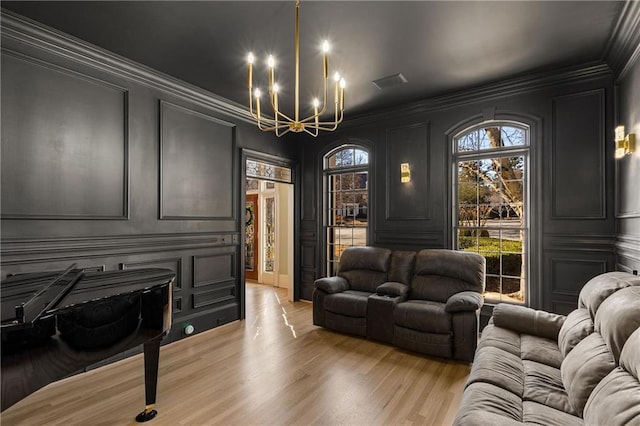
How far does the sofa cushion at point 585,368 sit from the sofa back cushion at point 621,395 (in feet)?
0.22

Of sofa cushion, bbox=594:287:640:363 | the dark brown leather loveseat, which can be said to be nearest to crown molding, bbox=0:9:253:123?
the dark brown leather loveseat

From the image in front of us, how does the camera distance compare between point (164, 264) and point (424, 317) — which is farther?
point (164, 264)

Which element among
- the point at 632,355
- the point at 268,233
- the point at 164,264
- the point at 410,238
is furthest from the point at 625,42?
the point at 268,233

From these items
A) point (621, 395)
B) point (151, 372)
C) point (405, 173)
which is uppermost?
point (405, 173)

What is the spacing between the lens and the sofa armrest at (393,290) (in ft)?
12.2

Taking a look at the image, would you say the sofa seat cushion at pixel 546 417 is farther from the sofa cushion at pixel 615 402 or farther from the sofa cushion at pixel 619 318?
the sofa cushion at pixel 619 318

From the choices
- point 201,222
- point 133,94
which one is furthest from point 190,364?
point 133,94

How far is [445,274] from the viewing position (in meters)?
3.83

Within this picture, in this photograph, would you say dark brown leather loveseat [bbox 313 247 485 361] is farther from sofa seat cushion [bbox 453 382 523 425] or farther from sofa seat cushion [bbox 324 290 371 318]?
sofa seat cushion [bbox 453 382 523 425]

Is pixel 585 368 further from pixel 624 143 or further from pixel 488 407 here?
pixel 624 143

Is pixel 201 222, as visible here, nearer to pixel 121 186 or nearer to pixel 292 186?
pixel 121 186

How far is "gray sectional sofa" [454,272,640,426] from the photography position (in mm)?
1316

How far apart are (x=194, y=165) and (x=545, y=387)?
396 cm

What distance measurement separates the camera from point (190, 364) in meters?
3.13
